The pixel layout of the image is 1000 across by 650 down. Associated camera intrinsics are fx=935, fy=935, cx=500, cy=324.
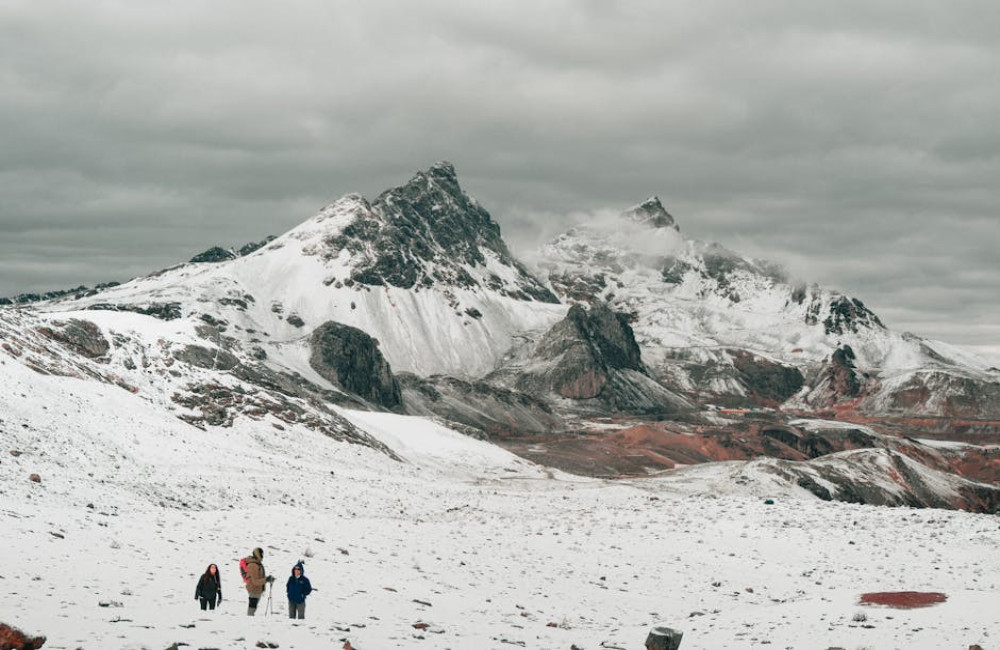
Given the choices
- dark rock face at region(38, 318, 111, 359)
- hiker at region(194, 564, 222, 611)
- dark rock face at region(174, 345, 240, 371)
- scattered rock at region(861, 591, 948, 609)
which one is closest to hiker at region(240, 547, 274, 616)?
hiker at region(194, 564, 222, 611)

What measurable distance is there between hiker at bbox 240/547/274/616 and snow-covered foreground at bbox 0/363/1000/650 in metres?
1.27

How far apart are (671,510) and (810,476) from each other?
289ft

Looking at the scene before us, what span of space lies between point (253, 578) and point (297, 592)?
1.20m

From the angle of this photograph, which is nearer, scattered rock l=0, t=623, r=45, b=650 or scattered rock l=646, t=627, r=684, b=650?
scattered rock l=0, t=623, r=45, b=650

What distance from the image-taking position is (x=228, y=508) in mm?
43688

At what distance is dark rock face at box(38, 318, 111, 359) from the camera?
9656 centimetres

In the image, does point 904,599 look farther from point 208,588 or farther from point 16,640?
point 16,640

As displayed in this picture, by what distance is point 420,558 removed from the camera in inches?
1416

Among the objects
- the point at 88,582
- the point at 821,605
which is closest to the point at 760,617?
the point at 821,605

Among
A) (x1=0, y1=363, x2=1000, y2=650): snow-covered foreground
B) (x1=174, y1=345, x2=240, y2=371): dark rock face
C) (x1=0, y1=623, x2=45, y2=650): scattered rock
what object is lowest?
(x1=0, y1=363, x2=1000, y2=650): snow-covered foreground

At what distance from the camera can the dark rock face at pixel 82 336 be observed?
96.6 m

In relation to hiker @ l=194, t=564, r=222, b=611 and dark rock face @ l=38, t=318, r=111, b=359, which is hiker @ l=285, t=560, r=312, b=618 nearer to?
hiker @ l=194, t=564, r=222, b=611

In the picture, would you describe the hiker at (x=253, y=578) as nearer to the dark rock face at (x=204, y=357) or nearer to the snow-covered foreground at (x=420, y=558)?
the snow-covered foreground at (x=420, y=558)

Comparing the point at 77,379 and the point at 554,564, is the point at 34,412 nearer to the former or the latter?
the point at 77,379
